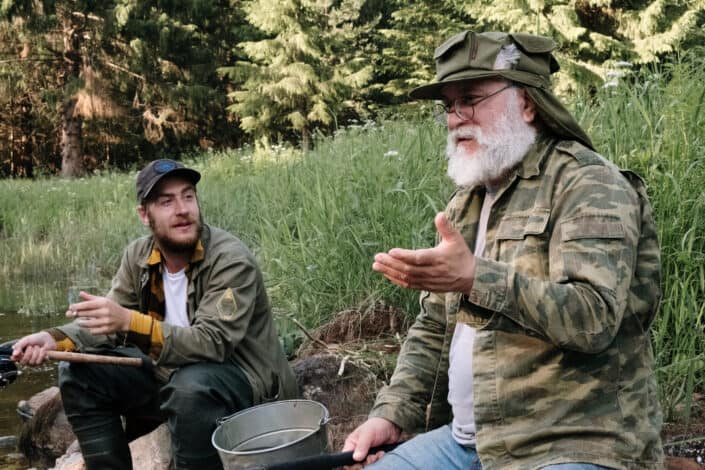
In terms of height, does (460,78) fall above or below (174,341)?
above

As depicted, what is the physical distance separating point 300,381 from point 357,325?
0.52m

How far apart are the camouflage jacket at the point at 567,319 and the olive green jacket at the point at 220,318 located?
5.16 ft

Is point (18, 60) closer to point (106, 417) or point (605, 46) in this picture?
point (605, 46)

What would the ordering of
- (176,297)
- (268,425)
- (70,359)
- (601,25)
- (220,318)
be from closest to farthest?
1. (268,425)
2. (70,359)
3. (220,318)
4. (176,297)
5. (601,25)

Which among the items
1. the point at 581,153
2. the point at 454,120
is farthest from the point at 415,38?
the point at 581,153

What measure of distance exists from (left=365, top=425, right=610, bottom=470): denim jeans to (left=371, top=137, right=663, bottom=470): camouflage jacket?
28cm

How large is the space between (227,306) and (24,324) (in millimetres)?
5164

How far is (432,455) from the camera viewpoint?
224 cm

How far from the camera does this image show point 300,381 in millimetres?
3879

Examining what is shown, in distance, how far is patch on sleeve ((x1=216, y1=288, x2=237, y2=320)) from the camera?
3.29 m

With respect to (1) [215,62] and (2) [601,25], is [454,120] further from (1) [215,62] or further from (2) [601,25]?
(1) [215,62]

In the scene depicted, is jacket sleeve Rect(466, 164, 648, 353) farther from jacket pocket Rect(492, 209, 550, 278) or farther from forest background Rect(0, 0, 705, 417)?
forest background Rect(0, 0, 705, 417)

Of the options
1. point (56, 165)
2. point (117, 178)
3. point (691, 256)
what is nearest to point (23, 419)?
point (691, 256)

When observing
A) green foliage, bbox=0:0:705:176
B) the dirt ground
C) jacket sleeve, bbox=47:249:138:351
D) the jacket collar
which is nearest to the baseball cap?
the jacket collar
